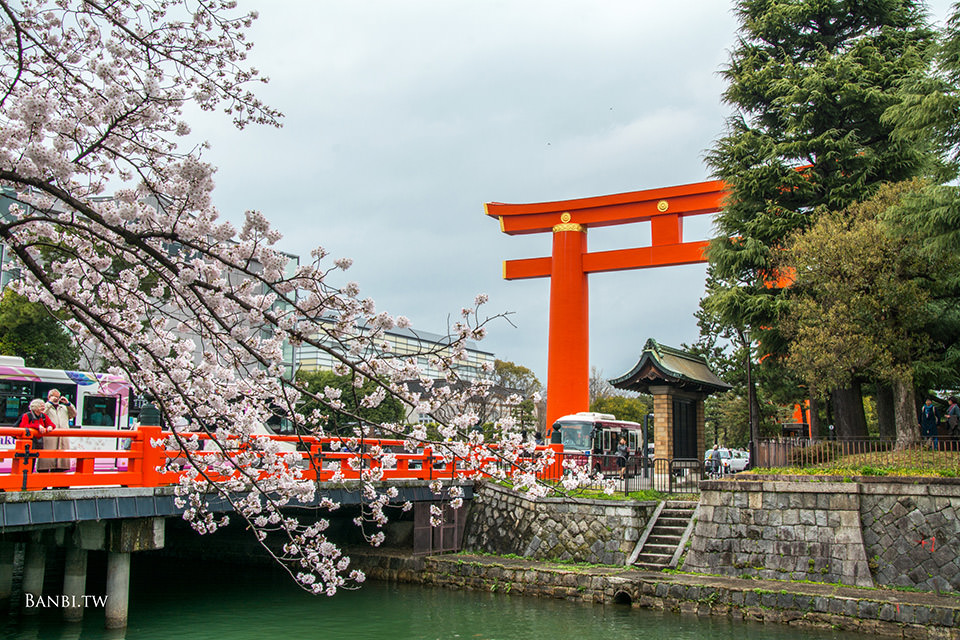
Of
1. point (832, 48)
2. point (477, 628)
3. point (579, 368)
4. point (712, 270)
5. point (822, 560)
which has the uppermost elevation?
point (832, 48)

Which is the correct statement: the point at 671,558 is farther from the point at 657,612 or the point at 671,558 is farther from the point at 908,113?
the point at 908,113

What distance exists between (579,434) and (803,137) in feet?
37.3

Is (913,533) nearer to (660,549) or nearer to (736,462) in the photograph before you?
(660,549)

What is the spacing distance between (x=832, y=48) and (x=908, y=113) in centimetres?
602

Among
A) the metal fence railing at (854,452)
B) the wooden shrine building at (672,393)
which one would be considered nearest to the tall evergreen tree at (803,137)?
the metal fence railing at (854,452)

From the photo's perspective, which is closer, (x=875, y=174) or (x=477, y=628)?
(x=477, y=628)

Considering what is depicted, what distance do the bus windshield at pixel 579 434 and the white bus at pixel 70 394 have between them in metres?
12.9

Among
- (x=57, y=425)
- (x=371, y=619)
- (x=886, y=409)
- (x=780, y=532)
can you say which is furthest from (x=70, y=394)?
(x=886, y=409)

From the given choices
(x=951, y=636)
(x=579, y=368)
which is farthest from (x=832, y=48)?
(x=951, y=636)

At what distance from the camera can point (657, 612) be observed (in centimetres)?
1217

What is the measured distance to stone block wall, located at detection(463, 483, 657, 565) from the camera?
14750mm

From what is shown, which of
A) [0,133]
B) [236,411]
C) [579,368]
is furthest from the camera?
[579,368]

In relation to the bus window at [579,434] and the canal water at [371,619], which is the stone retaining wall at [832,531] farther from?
the bus window at [579,434]

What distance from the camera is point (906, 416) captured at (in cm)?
1407
